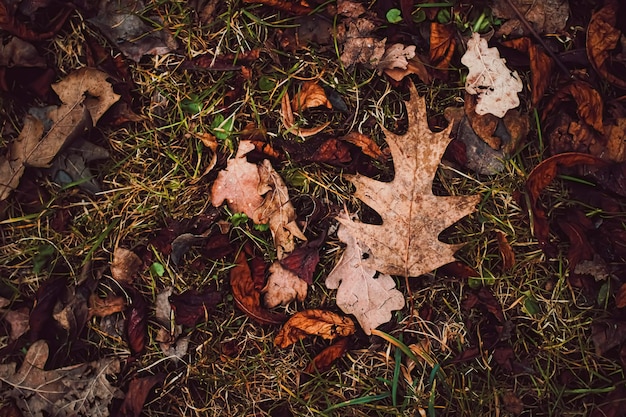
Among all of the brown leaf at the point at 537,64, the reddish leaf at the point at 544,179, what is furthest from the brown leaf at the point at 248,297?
the brown leaf at the point at 537,64

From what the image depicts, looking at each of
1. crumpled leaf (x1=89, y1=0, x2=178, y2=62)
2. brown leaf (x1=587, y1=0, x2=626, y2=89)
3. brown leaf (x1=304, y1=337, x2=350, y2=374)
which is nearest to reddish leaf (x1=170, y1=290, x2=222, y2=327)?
brown leaf (x1=304, y1=337, x2=350, y2=374)

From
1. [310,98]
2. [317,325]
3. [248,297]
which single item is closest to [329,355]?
[317,325]

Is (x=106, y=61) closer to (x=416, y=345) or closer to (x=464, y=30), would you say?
(x=464, y=30)

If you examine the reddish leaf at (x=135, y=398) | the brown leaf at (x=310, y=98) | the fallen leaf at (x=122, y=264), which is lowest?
the reddish leaf at (x=135, y=398)

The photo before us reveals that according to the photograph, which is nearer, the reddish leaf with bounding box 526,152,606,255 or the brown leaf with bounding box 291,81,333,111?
the reddish leaf with bounding box 526,152,606,255

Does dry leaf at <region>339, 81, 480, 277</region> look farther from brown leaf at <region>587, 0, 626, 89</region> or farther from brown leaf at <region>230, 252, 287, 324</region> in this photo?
brown leaf at <region>587, 0, 626, 89</region>

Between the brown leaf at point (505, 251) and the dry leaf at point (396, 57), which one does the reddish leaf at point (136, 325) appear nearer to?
the dry leaf at point (396, 57)

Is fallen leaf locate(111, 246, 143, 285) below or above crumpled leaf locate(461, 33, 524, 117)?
below
